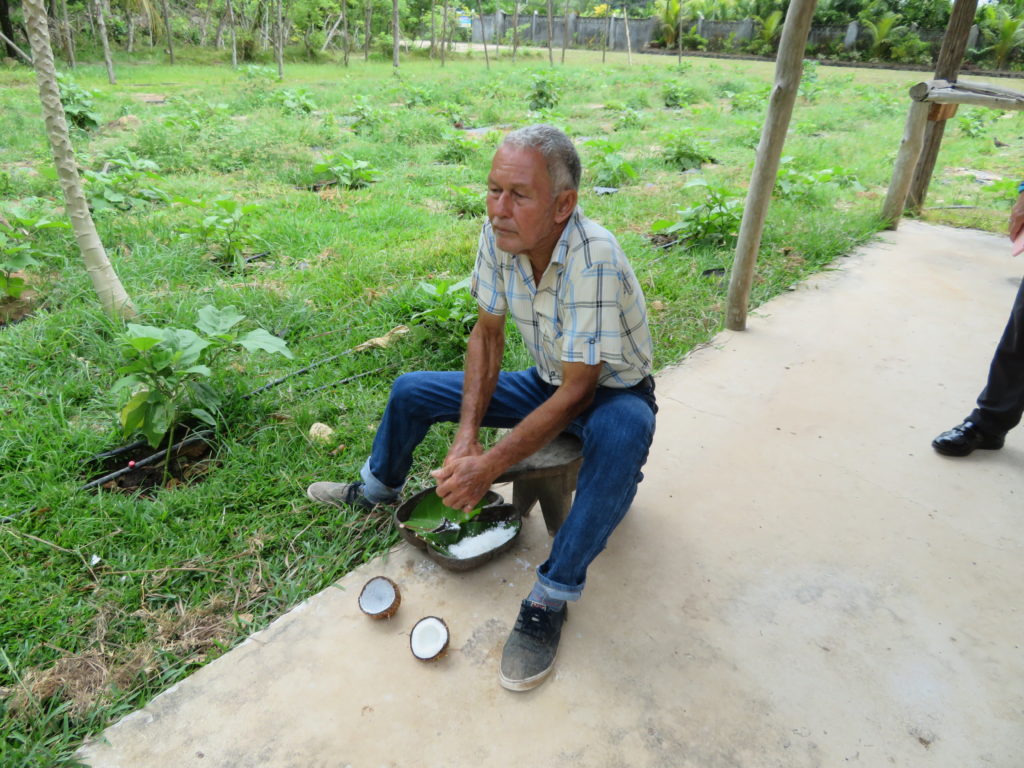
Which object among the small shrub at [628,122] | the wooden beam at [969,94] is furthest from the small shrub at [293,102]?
the wooden beam at [969,94]

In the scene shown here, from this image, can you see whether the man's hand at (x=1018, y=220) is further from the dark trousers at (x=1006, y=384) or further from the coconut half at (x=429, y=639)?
the coconut half at (x=429, y=639)

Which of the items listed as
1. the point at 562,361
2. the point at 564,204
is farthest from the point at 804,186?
the point at 562,361

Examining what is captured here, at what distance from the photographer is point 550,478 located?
2045 millimetres

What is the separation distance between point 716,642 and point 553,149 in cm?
142

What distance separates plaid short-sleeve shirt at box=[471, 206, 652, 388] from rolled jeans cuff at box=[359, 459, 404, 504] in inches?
26.4

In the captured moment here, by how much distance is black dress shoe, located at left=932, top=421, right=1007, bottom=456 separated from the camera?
102 inches

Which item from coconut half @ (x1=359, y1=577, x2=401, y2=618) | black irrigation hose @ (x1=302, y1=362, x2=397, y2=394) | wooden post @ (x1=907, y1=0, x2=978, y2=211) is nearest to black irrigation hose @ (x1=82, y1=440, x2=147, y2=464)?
black irrigation hose @ (x1=302, y1=362, x2=397, y2=394)

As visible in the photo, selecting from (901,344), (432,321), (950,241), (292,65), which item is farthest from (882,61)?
(432,321)

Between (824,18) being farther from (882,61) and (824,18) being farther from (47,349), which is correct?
(47,349)

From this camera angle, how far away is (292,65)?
21.1 metres

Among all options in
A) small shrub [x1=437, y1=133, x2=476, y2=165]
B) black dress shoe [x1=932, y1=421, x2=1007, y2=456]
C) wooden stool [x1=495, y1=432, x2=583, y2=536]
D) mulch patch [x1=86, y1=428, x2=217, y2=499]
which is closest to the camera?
wooden stool [x1=495, y1=432, x2=583, y2=536]

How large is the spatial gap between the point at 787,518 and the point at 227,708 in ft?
6.09

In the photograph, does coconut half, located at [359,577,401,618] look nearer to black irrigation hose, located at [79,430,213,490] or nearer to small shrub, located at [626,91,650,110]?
black irrigation hose, located at [79,430,213,490]

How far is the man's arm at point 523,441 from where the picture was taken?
1.73 m
